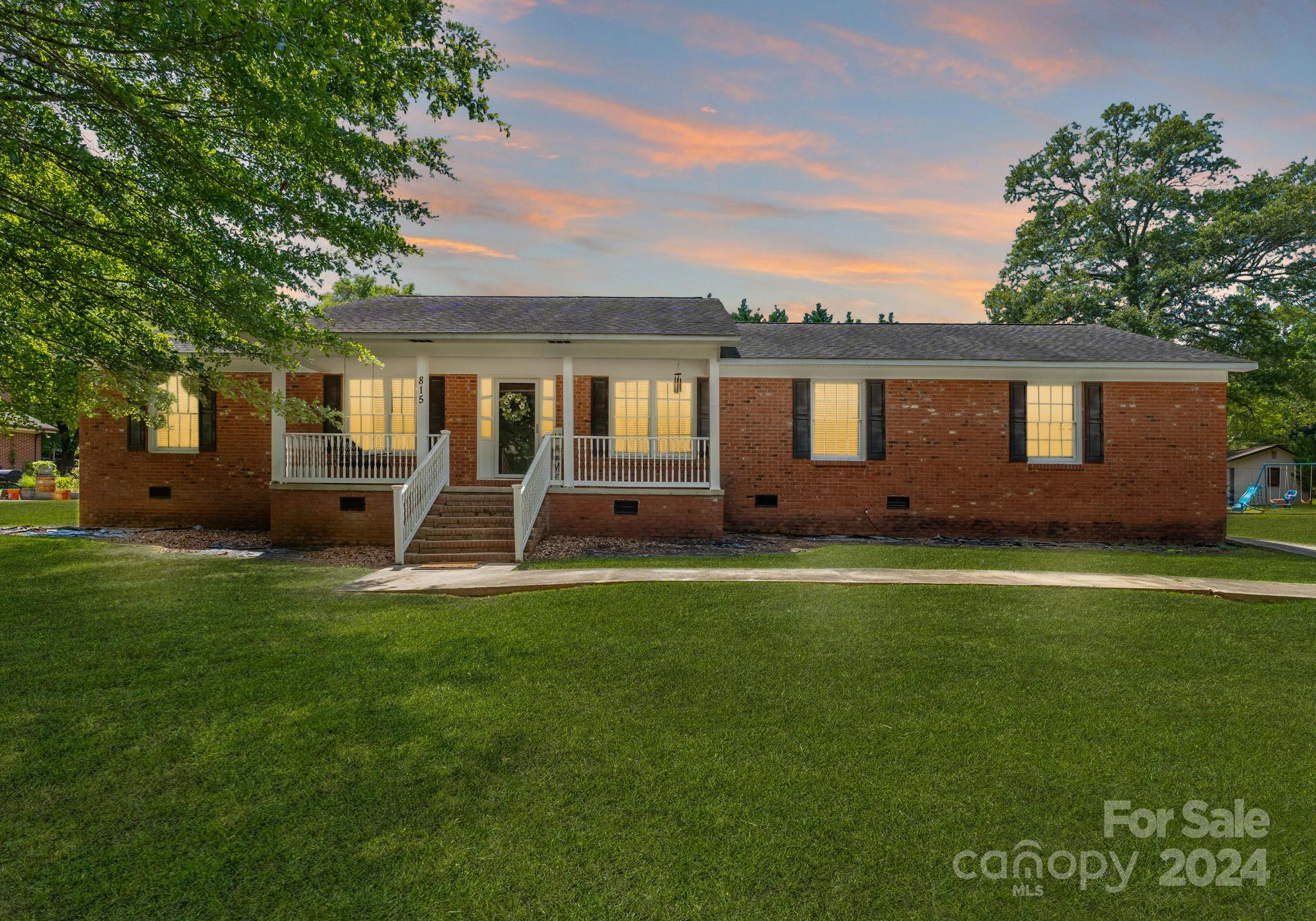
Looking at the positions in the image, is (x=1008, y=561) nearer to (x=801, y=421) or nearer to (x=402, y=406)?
(x=801, y=421)

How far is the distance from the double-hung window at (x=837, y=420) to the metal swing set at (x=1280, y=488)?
22827 mm

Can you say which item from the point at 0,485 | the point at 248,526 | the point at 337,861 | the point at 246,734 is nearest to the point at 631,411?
the point at 248,526

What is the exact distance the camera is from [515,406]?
14.3 m

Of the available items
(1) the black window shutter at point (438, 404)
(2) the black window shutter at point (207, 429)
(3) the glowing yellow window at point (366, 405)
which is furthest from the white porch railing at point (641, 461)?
(2) the black window shutter at point (207, 429)

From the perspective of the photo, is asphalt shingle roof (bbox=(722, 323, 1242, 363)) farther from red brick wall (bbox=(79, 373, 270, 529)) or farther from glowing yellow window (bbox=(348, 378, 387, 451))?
red brick wall (bbox=(79, 373, 270, 529))

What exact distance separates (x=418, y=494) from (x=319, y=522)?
8.02ft

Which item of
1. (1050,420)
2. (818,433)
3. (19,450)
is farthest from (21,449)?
(1050,420)

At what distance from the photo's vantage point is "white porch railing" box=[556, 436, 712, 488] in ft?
41.9

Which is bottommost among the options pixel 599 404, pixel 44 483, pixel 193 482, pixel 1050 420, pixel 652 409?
pixel 44 483

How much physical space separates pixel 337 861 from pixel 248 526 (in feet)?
44.2

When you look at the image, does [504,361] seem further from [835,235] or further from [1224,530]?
[1224,530]

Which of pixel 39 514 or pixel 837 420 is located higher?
pixel 837 420

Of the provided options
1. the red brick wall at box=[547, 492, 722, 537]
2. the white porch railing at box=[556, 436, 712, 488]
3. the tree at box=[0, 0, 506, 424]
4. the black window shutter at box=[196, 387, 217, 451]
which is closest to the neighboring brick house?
the black window shutter at box=[196, 387, 217, 451]

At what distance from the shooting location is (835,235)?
1681 cm
